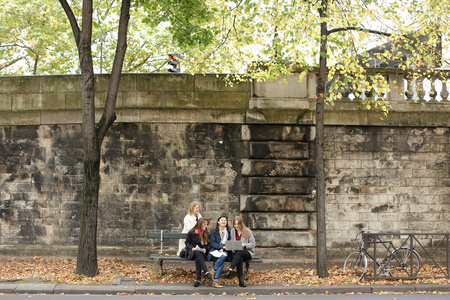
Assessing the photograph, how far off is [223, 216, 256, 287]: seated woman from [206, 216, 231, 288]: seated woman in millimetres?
193

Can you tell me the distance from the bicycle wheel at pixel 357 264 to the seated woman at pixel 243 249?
2.07m

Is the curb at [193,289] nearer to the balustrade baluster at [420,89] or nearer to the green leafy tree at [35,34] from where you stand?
the balustrade baluster at [420,89]

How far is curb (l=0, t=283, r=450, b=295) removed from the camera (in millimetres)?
8656

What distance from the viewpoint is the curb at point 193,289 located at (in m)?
8.66

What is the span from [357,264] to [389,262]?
2.34 feet

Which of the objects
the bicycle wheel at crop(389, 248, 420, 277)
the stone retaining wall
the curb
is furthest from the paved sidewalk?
the stone retaining wall

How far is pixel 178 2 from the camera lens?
10992 millimetres

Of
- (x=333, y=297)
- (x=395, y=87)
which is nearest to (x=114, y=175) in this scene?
(x=333, y=297)

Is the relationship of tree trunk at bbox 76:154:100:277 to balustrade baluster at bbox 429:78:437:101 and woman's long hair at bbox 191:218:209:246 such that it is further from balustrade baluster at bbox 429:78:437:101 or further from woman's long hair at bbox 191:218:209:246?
balustrade baluster at bbox 429:78:437:101

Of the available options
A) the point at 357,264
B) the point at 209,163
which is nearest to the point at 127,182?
the point at 209,163

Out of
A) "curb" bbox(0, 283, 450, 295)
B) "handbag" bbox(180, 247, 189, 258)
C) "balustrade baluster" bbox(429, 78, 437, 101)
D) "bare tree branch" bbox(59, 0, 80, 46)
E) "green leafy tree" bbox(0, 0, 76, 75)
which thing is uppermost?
"green leafy tree" bbox(0, 0, 76, 75)

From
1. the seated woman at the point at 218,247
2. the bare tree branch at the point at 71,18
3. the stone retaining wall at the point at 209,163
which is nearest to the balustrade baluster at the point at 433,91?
the stone retaining wall at the point at 209,163

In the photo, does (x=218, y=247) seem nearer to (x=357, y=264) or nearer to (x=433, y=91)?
(x=357, y=264)

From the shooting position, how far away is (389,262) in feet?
30.8
